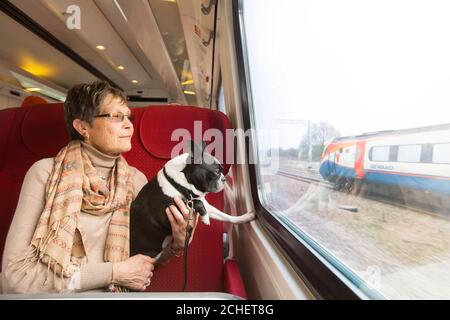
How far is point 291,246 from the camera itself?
2.75 ft

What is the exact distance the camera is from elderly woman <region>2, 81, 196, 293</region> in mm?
761

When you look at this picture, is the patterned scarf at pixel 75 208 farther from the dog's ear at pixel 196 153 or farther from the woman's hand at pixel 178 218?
the dog's ear at pixel 196 153

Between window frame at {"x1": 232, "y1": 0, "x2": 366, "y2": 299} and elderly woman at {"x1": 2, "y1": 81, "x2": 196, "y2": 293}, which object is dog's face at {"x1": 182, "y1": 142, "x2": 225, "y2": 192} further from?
window frame at {"x1": 232, "y1": 0, "x2": 366, "y2": 299}

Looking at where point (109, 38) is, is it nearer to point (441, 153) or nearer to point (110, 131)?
point (110, 131)

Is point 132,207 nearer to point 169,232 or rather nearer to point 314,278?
point 169,232

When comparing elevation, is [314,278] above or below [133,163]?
below

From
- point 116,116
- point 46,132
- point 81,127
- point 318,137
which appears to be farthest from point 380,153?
point 46,132

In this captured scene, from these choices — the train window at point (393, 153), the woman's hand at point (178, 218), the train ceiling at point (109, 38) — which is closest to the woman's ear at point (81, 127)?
the woman's hand at point (178, 218)

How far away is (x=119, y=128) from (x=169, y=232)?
395 mm

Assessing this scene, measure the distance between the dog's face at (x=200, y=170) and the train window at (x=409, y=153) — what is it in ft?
1.93

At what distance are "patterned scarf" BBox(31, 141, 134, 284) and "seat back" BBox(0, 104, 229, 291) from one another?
25cm

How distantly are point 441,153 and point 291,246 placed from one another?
0.53 metres
